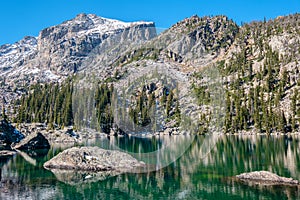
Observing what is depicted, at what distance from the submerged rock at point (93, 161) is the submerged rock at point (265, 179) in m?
13.1

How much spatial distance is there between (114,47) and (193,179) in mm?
16259

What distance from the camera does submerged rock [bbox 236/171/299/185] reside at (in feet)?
99.2

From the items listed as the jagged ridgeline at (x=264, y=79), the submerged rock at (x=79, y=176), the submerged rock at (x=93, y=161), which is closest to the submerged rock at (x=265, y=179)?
the submerged rock at (x=93, y=161)

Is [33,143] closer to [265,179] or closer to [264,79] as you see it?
[265,179]

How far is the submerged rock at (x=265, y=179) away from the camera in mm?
30234

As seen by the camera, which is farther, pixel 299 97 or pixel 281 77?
pixel 281 77

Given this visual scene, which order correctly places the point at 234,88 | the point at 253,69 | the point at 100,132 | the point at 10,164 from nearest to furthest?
the point at 10,164 < the point at 100,132 < the point at 234,88 < the point at 253,69

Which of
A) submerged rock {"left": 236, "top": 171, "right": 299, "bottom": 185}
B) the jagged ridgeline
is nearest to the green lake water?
submerged rock {"left": 236, "top": 171, "right": 299, "bottom": 185}

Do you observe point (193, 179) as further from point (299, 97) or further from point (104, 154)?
point (299, 97)

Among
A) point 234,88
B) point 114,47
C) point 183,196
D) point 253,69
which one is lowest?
point 183,196

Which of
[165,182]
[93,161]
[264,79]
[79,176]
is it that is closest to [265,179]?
[165,182]

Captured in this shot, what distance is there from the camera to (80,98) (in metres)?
47.6

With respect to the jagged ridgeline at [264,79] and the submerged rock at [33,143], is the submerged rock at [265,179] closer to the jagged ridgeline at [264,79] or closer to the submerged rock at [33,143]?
the jagged ridgeline at [264,79]

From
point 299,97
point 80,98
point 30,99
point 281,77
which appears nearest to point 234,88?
point 281,77
